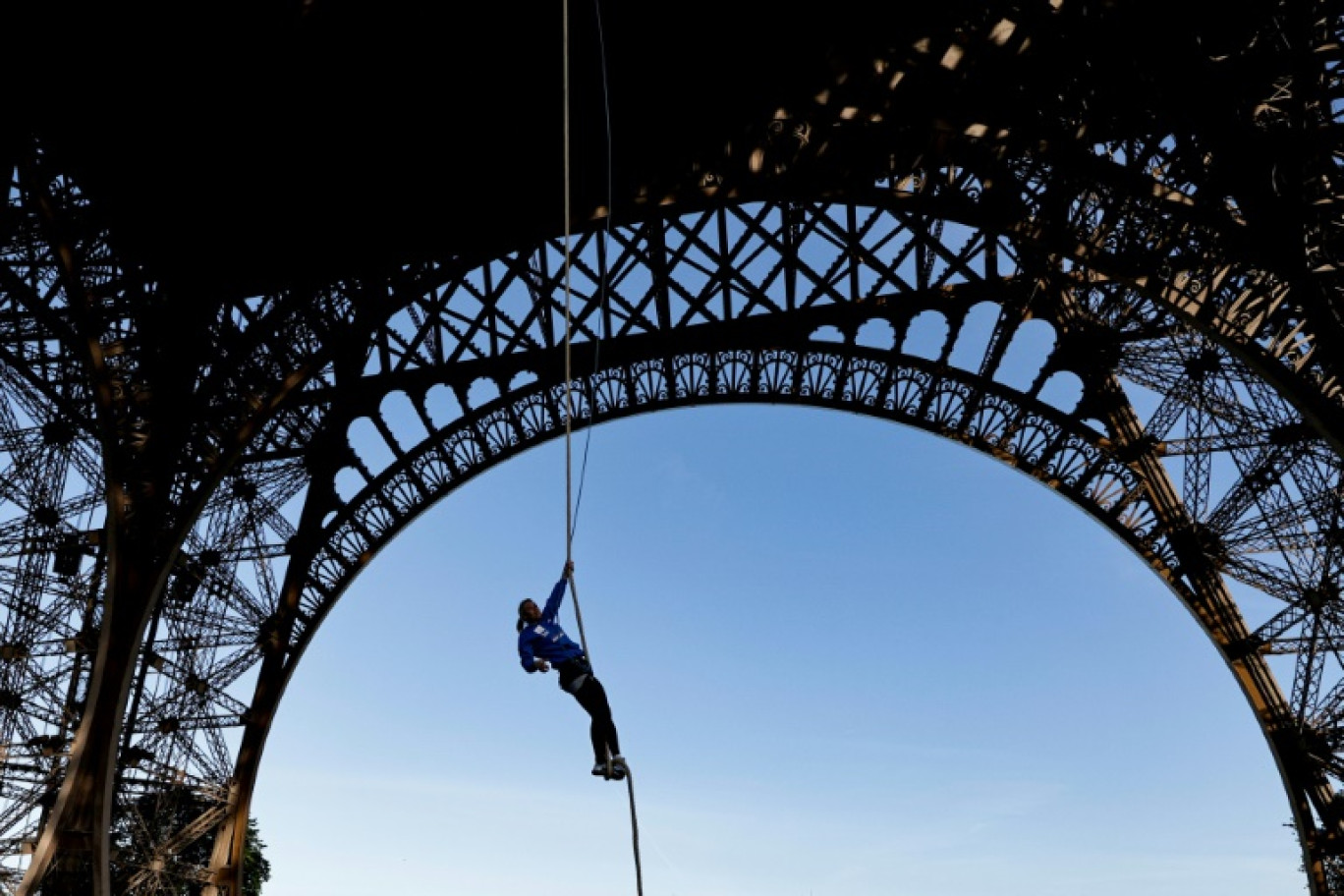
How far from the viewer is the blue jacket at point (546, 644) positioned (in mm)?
6852

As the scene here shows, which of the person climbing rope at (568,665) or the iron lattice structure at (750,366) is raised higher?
the iron lattice structure at (750,366)

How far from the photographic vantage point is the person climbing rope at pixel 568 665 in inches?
264

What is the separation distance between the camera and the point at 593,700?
6.79 m

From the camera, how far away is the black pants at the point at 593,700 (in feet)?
22.0

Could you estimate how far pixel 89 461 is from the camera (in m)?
16.2

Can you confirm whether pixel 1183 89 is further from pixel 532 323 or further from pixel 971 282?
pixel 532 323

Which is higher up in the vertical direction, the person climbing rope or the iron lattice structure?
the iron lattice structure

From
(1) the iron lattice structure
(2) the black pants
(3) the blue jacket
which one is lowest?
(2) the black pants

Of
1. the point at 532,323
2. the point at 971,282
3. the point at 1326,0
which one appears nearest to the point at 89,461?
the point at 532,323

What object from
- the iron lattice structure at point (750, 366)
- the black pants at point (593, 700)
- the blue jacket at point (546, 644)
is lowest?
the black pants at point (593, 700)

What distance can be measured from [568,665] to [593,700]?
28cm

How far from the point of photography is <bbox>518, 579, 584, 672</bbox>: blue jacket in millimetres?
6852

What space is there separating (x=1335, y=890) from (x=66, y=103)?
19692mm

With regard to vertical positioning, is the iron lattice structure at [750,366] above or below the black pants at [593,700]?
above
